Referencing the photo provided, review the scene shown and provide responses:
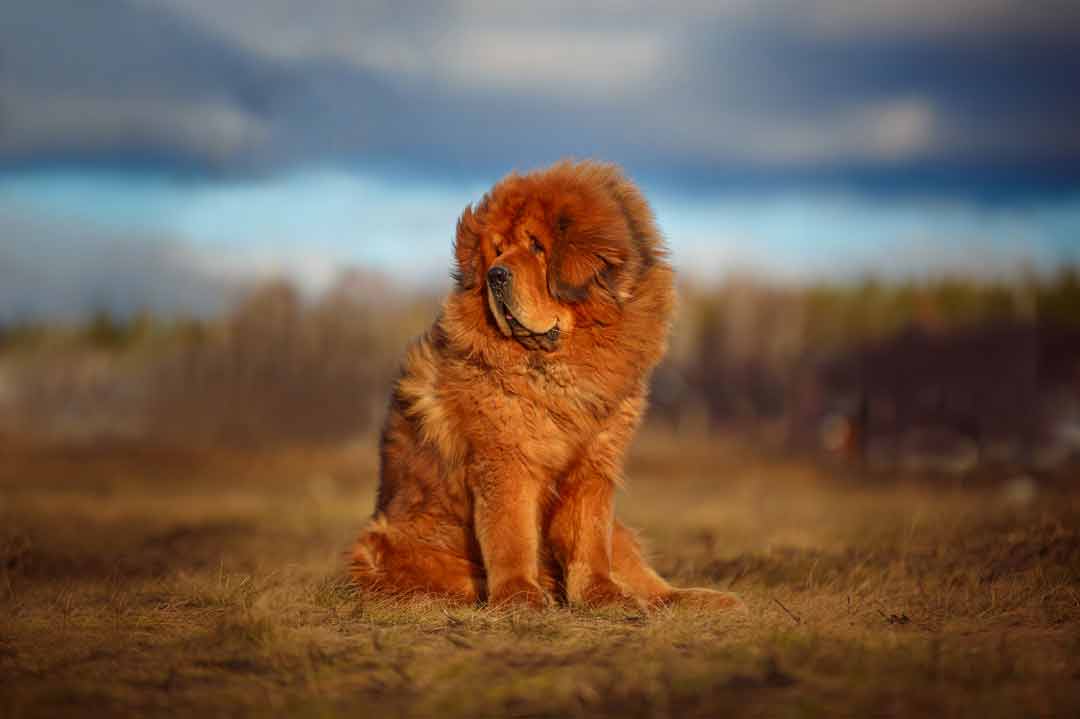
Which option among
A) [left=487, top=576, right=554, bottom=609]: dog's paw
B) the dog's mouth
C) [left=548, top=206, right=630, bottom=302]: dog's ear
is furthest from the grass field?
[left=548, top=206, right=630, bottom=302]: dog's ear

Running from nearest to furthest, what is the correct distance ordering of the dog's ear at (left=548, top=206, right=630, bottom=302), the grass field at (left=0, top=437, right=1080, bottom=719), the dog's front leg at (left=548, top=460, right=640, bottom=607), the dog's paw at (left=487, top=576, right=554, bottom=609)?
1. the grass field at (left=0, top=437, right=1080, bottom=719)
2. the dog's paw at (left=487, top=576, right=554, bottom=609)
3. the dog's ear at (left=548, top=206, right=630, bottom=302)
4. the dog's front leg at (left=548, top=460, right=640, bottom=607)

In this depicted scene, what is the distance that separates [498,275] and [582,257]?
51 cm

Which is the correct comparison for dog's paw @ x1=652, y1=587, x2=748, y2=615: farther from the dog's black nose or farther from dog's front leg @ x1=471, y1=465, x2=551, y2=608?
the dog's black nose

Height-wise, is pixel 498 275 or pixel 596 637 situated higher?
pixel 498 275

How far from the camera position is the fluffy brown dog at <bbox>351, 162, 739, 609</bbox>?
5594mm

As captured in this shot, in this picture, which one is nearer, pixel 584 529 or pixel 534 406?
pixel 534 406

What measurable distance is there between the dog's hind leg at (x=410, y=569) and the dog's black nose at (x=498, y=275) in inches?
63.8

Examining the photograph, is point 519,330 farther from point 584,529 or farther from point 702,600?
point 702,600

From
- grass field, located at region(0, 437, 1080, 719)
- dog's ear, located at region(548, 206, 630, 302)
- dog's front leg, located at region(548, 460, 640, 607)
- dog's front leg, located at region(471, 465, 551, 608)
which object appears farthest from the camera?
dog's front leg, located at region(548, 460, 640, 607)

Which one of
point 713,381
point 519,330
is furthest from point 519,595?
point 713,381

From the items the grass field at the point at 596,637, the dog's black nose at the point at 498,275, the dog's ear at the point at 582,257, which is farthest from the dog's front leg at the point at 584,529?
the dog's black nose at the point at 498,275

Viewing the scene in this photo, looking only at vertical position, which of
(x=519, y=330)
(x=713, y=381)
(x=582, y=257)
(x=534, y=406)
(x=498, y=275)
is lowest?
(x=713, y=381)

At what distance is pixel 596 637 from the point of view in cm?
470

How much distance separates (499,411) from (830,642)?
2133 mm
